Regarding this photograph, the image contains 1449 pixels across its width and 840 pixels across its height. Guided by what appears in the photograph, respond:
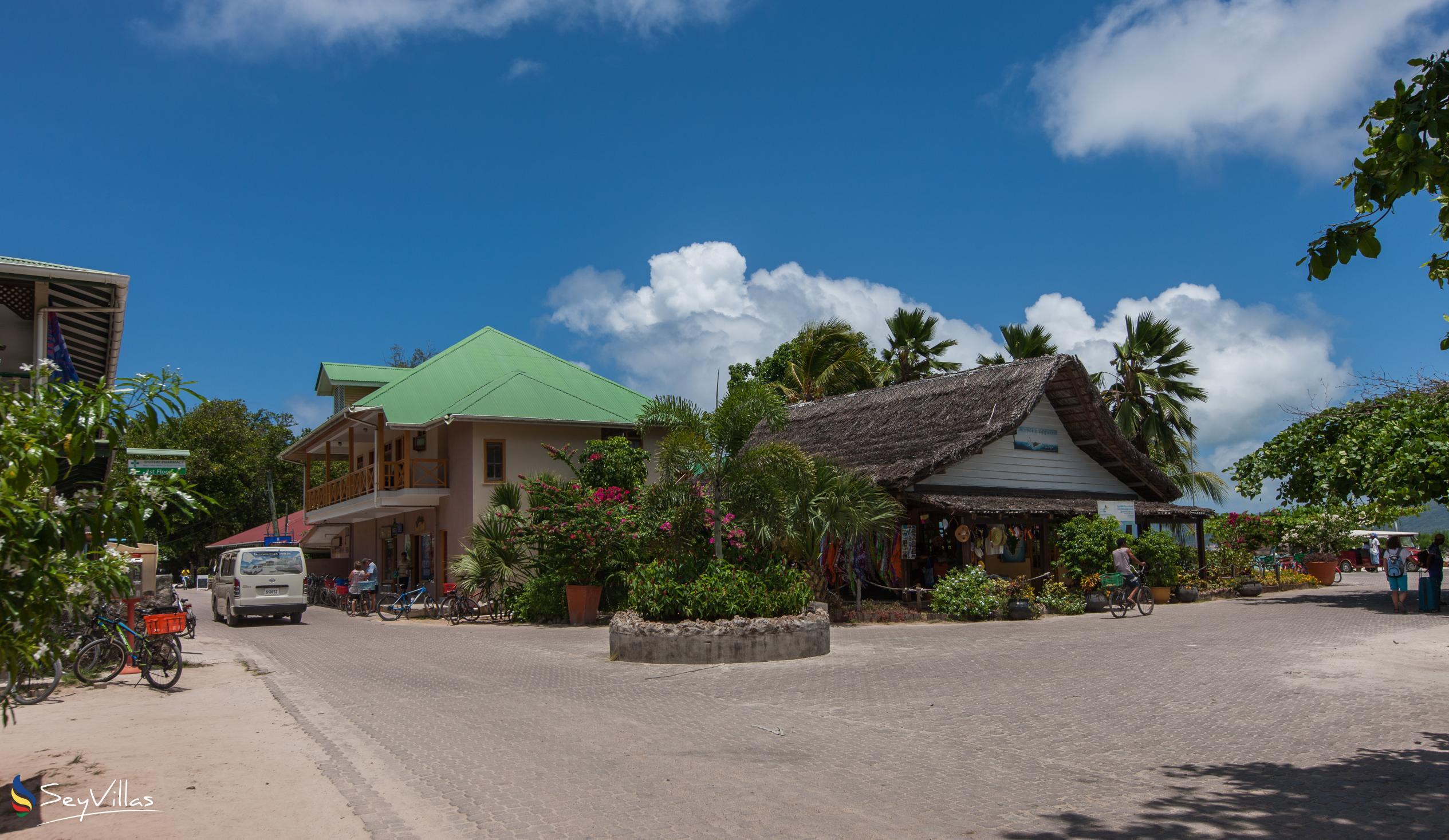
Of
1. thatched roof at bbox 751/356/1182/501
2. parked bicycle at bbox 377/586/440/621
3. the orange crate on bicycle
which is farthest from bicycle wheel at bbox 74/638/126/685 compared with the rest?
thatched roof at bbox 751/356/1182/501

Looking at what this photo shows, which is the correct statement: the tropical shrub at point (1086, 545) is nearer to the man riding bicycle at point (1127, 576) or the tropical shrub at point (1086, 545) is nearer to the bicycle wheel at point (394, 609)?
the man riding bicycle at point (1127, 576)

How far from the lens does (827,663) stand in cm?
1380

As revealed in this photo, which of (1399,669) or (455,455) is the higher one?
(455,455)

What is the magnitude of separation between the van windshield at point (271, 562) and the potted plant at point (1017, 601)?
15535mm

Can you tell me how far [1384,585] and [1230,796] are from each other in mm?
28774

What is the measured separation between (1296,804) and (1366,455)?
1822cm

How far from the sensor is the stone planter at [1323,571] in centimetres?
3080

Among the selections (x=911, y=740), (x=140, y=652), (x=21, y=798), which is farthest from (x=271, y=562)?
(x=911, y=740)

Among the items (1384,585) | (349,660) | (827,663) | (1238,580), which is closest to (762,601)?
(827,663)

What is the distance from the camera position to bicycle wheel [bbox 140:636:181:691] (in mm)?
12586

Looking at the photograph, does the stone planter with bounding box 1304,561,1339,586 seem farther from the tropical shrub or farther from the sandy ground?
the sandy ground

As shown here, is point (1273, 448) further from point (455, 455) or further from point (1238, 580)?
point (455, 455)

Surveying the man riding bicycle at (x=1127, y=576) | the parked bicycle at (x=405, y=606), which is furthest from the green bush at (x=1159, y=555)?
the parked bicycle at (x=405, y=606)

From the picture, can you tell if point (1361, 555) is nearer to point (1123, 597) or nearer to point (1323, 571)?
point (1323, 571)
